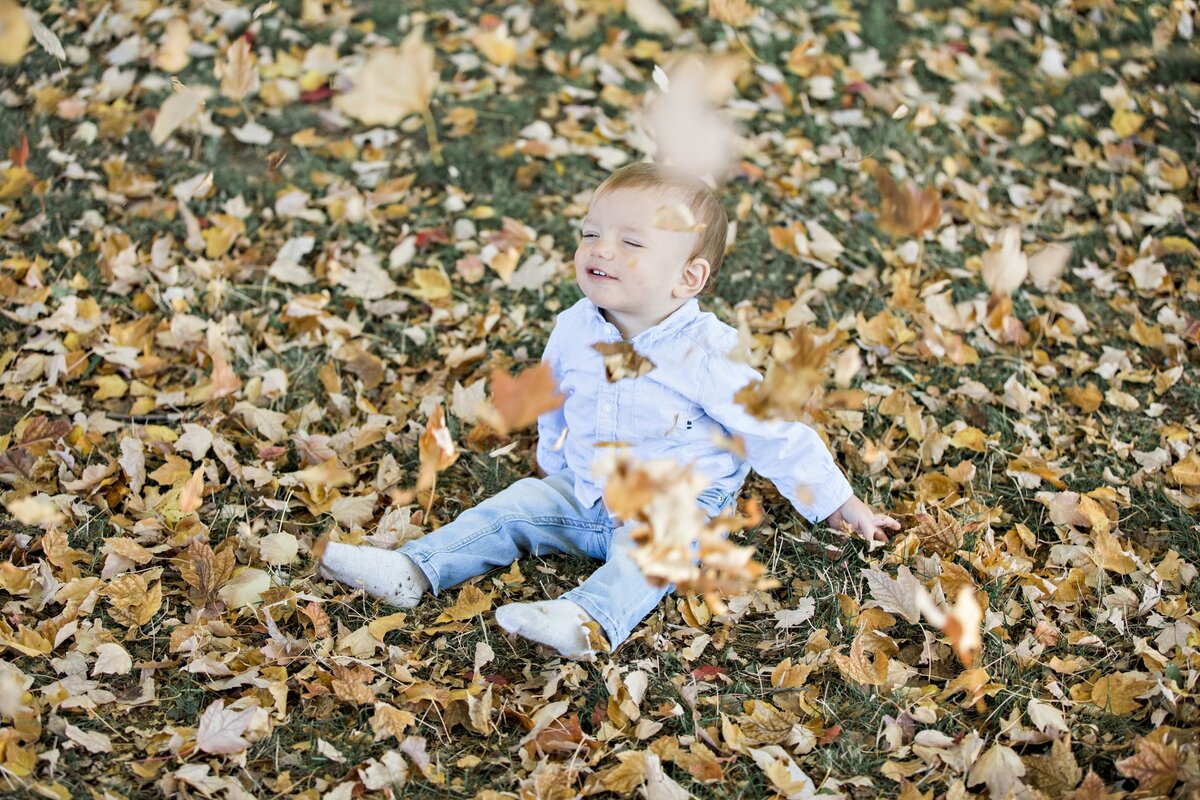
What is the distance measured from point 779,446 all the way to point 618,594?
0.46 metres

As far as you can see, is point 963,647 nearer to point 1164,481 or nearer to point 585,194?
point 1164,481

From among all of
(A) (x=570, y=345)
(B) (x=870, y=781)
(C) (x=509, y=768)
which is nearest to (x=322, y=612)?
(C) (x=509, y=768)

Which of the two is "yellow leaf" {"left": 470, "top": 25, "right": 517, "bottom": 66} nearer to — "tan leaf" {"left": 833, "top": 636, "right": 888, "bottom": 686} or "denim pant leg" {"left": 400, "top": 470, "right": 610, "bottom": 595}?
"denim pant leg" {"left": 400, "top": 470, "right": 610, "bottom": 595}

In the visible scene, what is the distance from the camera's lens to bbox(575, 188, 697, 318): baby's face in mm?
2096

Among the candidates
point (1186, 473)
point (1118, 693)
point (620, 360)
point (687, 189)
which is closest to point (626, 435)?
point (620, 360)

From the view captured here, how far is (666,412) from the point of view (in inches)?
86.7

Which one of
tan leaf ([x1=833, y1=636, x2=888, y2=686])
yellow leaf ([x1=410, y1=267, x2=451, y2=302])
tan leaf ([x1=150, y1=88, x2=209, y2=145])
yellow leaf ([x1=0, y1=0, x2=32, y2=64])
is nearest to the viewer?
yellow leaf ([x1=0, y1=0, x2=32, y2=64])

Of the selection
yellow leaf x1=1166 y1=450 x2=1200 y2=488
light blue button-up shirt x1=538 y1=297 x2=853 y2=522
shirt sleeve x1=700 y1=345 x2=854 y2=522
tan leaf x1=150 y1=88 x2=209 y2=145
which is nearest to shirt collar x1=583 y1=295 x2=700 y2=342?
light blue button-up shirt x1=538 y1=297 x2=853 y2=522

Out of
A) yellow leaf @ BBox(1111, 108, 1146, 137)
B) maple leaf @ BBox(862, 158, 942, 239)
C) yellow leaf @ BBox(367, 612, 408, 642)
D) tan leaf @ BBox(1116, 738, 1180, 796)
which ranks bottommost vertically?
yellow leaf @ BBox(367, 612, 408, 642)

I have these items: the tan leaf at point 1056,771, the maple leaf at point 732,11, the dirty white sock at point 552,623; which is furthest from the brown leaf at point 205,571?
the maple leaf at point 732,11

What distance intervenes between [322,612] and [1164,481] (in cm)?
199

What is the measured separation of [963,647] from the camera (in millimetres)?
1735

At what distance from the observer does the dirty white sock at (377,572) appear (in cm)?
211

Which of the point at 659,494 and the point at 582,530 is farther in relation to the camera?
the point at 582,530
